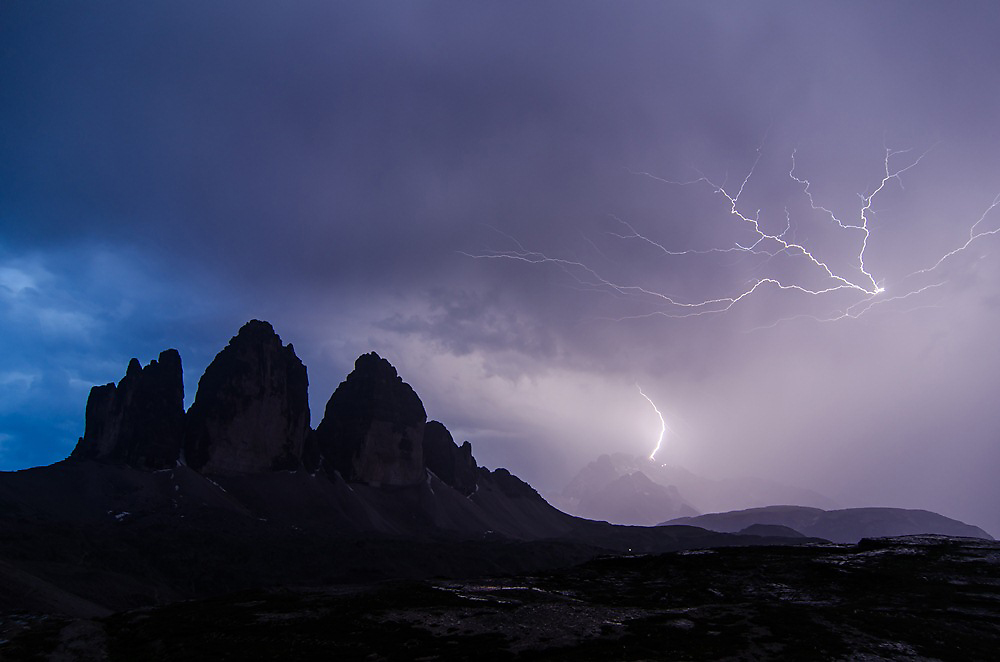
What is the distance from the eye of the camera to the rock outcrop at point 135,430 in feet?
614

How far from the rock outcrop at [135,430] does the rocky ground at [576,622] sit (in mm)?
168229

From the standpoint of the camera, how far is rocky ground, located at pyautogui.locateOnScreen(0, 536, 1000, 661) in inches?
1172

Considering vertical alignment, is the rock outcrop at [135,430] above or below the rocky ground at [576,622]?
above

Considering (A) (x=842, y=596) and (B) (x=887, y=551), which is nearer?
(A) (x=842, y=596)

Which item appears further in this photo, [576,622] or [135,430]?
[135,430]

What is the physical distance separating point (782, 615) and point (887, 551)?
37953 mm

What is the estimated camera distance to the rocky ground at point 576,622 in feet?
97.7

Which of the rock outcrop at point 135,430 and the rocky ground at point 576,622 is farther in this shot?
the rock outcrop at point 135,430

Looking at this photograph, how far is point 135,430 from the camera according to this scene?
191 meters

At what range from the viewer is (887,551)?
63500 mm

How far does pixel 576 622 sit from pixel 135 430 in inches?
7948

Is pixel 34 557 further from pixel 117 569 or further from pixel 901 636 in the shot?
pixel 901 636

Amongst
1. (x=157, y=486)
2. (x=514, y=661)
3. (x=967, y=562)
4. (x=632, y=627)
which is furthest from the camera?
(x=157, y=486)

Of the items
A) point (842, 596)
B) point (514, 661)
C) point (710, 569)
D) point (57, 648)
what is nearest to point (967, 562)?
point (842, 596)
